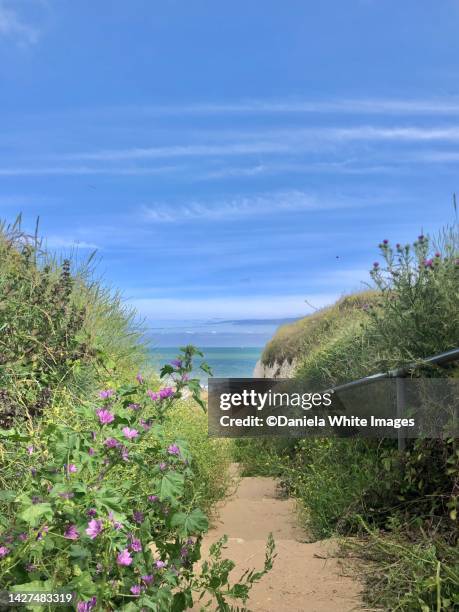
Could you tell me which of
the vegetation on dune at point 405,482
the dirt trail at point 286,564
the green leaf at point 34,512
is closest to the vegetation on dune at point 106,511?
the green leaf at point 34,512

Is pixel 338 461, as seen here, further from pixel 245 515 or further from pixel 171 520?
pixel 171 520

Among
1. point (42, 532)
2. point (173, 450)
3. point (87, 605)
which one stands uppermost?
point (173, 450)

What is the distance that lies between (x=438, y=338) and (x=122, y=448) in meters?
3.03

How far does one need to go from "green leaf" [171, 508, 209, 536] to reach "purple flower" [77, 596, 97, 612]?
0.42 m

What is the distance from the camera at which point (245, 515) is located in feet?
19.7

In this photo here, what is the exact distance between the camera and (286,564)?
3.93 meters

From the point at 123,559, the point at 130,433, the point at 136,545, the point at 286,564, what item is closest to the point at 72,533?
the point at 123,559

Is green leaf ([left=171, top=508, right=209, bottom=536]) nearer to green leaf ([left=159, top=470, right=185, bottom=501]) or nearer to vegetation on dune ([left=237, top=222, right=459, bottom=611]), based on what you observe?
green leaf ([left=159, top=470, right=185, bottom=501])

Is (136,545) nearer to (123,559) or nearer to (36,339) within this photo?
(123,559)

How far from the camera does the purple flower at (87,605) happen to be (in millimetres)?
2110

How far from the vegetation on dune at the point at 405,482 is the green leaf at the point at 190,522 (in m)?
1.24

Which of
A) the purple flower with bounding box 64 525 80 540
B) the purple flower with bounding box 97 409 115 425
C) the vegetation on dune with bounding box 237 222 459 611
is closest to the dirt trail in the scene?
the vegetation on dune with bounding box 237 222 459 611

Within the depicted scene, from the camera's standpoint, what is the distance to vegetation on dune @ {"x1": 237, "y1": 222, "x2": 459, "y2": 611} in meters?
3.28

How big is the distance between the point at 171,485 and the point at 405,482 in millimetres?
2511
